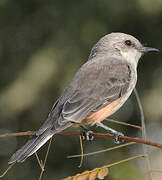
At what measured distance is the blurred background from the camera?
7828 millimetres

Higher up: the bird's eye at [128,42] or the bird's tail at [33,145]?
the bird's eye at [128,42]

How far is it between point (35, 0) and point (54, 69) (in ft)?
5.78

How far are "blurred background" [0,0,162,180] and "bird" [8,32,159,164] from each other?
160cm

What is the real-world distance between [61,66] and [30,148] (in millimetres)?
3943

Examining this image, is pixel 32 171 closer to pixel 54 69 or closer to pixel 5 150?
pixel 5 150

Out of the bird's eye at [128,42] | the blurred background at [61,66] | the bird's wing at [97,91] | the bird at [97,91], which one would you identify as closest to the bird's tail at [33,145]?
the bird at [97,91]

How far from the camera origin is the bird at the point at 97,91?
445cm

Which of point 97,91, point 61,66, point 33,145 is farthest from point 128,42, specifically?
point 33,145

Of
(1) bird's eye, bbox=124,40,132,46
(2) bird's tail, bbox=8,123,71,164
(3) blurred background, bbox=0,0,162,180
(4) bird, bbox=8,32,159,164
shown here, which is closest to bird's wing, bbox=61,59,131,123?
(4) bird, bbox=8,32,159,164

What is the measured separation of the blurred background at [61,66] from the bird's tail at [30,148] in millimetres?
3251

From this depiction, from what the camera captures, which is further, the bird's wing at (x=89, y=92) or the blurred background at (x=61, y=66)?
the blurred background at (x=61, y=66)

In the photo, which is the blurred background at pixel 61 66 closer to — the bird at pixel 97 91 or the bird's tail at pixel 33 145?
the bird at pixel 97 91

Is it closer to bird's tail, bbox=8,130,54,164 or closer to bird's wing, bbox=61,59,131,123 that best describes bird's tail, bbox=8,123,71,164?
bird's tail, bbox=8,130,54,164

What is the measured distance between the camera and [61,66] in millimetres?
7910
